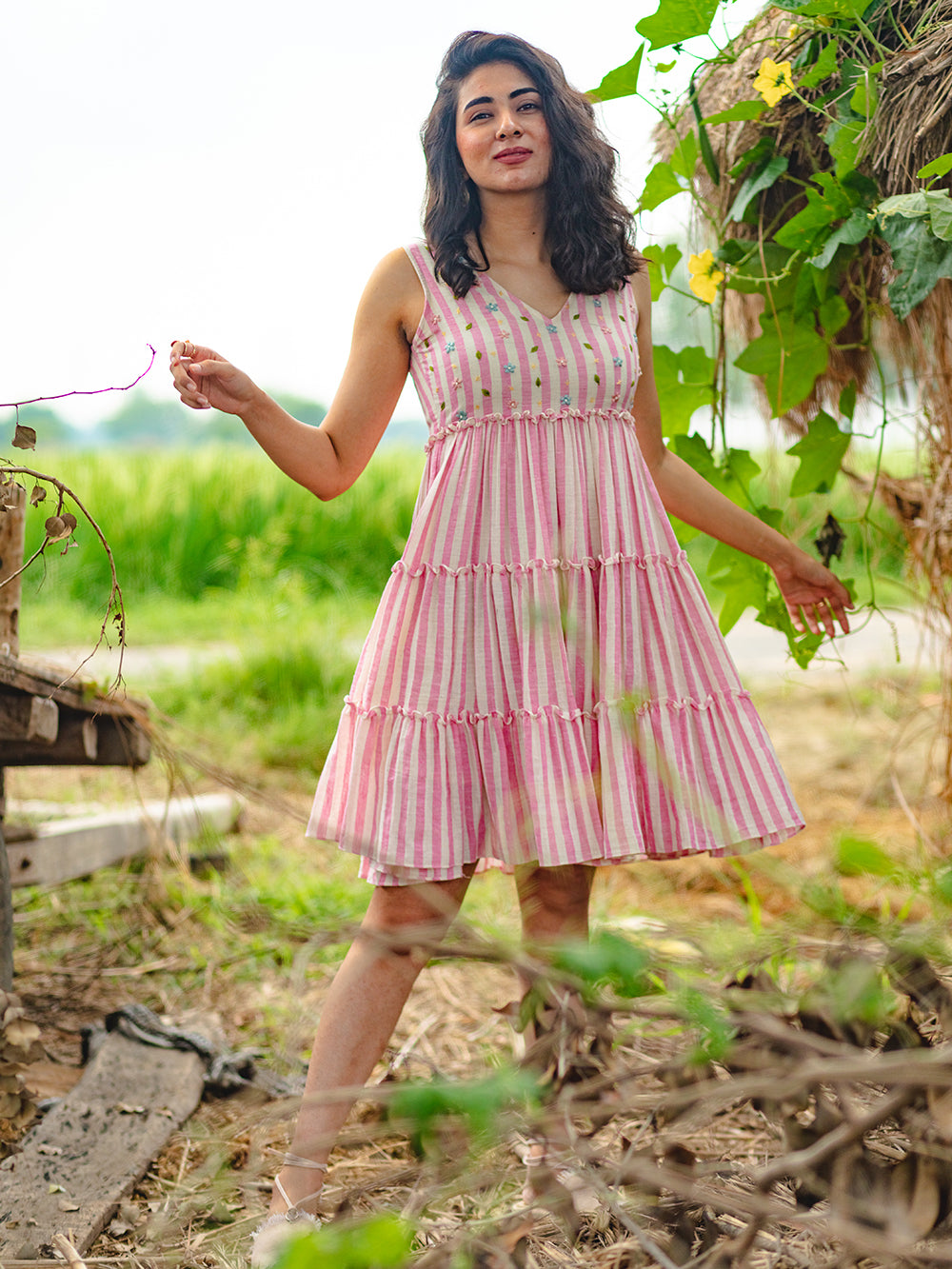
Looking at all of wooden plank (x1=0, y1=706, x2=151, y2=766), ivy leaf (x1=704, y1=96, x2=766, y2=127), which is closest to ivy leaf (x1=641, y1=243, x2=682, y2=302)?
ivy leaf (x1=704, y1=96, x2=766, y2=127)

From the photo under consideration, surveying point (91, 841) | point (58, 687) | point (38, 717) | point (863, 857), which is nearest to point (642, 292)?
point (58, 687)

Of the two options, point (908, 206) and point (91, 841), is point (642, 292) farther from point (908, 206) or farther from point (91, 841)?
point (91, 841)

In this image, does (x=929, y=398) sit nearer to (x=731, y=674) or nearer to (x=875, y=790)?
(x=731, y=674)

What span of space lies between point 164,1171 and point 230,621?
15.9 feet

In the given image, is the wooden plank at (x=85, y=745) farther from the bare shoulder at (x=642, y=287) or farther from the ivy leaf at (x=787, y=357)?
the ivy leaf at (x=787, y=357)

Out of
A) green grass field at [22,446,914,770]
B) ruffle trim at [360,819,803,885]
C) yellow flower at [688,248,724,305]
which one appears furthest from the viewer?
green grass field at [22,446,914,770]

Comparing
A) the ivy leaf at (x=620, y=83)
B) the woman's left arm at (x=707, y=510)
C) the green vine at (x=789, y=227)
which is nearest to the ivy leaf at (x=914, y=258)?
the green vine at (x=789, y=227)

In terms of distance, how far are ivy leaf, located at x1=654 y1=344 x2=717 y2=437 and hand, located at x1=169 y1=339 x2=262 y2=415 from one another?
0.78 meters

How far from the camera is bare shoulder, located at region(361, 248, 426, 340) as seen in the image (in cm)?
161

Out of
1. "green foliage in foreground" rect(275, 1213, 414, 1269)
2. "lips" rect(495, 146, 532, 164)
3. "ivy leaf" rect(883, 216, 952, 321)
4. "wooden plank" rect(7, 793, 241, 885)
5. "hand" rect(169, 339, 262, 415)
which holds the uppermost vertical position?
"lips" rect(495, 146, 532, 164)

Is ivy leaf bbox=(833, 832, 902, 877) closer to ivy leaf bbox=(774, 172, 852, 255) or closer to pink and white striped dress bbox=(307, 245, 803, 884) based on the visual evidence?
pink and white striped dress bbox=(307, 245, 803, 884)

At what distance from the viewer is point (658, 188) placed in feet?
6.26

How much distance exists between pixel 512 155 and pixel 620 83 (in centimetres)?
30

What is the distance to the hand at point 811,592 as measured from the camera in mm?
1836
